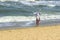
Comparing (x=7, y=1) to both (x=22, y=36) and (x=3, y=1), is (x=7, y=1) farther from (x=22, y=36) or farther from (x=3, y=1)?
(x=22, y=36)

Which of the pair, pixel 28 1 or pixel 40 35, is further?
pixel 28 1

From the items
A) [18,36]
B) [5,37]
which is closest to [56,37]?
[18,36]

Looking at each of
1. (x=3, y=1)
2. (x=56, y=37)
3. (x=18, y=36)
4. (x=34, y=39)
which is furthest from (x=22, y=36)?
(x=3, y=1)

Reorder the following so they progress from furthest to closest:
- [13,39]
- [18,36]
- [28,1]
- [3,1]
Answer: [28,1], [3,1], [18,36], [13,39]

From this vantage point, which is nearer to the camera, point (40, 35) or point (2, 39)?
point (2, 39)

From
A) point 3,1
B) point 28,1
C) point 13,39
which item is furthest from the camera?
point 28,1

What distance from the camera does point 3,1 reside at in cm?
2830

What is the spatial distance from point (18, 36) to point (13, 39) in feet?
1.71

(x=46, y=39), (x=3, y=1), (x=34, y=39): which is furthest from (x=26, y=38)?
(x=3, y=1)

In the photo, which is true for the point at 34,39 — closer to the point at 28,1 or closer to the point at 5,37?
the point at 5,37

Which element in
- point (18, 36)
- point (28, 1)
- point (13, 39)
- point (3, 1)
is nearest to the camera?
point (13, 39)

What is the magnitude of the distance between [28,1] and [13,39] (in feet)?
76.7

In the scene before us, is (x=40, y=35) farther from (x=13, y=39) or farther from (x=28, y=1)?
(x=28, y=1)

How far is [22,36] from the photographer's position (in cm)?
785
